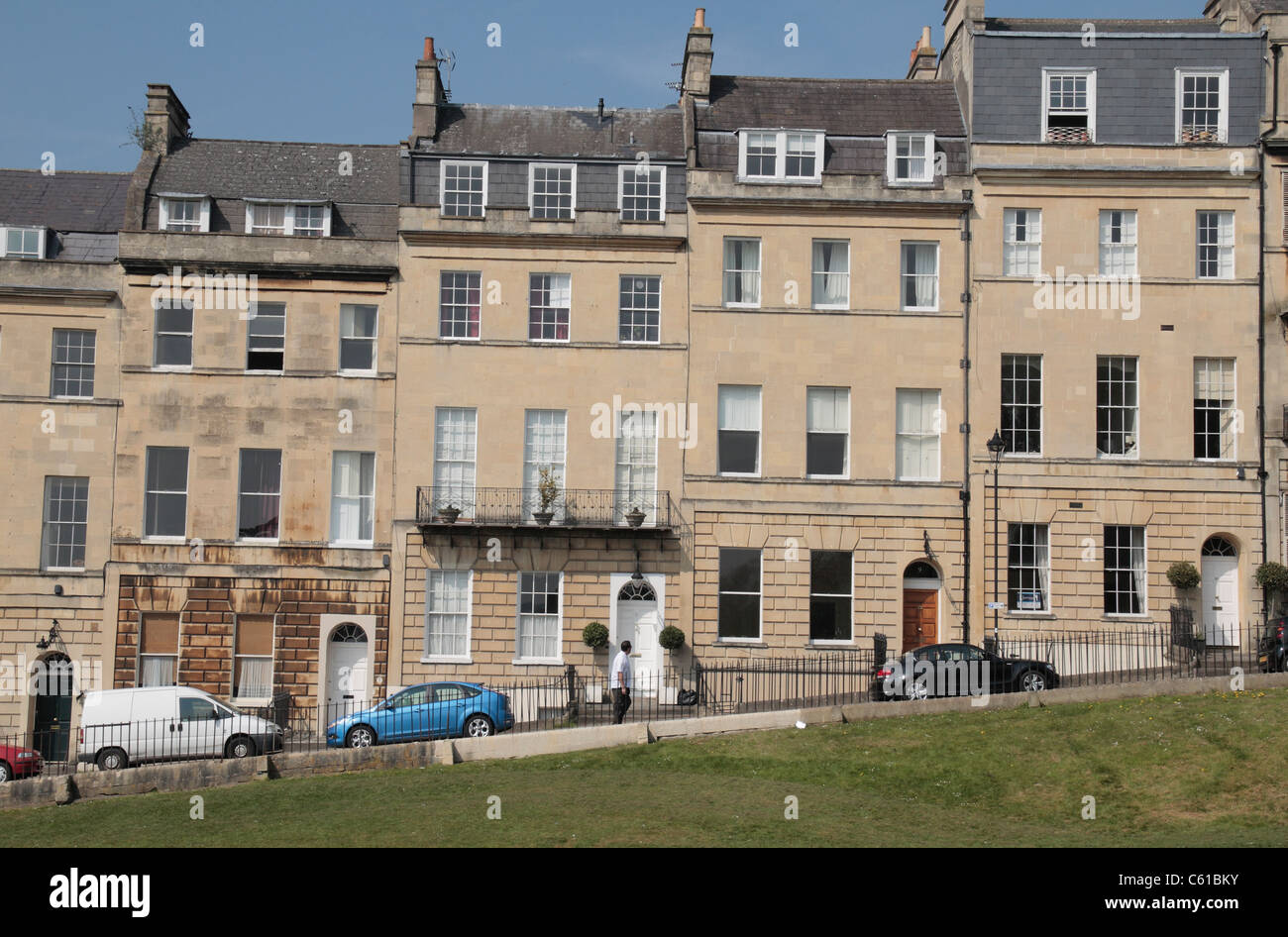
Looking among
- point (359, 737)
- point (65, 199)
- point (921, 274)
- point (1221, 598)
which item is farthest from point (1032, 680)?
point (65, 199)

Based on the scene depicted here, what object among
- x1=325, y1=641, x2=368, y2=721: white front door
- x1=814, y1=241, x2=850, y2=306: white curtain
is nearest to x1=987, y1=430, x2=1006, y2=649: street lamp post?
x1=814, y1=241, x2=850, y2=306: white curtain

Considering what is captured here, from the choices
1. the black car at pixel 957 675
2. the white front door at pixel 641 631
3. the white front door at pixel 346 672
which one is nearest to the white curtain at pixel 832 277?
the white front door at pixel 641 631

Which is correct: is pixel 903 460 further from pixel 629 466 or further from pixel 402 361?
pixel 402 361

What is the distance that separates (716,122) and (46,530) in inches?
810

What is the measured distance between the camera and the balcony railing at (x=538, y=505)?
33219mm

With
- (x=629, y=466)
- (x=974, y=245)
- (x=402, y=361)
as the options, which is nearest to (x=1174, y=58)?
(x=974, y=245)

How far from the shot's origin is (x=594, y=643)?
32.4 meters

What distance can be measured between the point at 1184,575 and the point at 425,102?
2291cm

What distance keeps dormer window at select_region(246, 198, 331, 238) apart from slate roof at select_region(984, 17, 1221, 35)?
18.9 m

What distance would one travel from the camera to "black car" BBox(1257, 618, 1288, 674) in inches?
1090

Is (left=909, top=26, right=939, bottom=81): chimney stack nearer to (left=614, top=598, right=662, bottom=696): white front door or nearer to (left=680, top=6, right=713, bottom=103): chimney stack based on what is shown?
(left=680, top=6, right=713, bottom=103): chimney stack

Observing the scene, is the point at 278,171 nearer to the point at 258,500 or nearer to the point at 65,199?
the point at 65,199

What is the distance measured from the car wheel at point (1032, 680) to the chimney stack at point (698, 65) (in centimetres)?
1755

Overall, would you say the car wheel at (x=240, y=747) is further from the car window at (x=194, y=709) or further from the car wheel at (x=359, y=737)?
the car wheel at (x=359, y=737)
